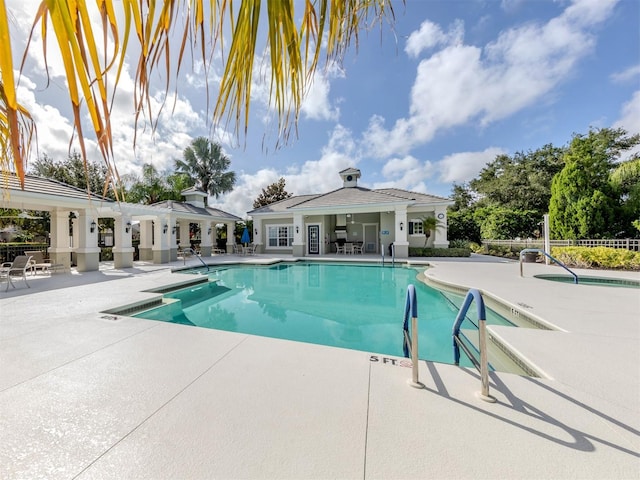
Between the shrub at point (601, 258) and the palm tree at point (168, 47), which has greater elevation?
the palm tree at point (168, 47)

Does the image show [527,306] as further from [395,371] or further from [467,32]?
[467,32]

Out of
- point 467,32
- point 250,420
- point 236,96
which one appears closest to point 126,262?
point 250,420

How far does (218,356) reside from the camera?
341 cm

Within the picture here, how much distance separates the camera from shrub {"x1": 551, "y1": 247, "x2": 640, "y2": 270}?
10.6 metres

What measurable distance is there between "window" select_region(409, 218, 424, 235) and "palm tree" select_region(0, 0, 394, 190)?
17.9 metres

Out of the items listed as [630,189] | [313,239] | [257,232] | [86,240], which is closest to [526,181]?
[630,189]

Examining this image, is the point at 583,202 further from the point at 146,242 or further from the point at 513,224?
the point at 146,242

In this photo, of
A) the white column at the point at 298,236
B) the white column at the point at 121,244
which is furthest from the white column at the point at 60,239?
the white column at the point at 298,236

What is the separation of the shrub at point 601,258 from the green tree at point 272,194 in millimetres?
28530

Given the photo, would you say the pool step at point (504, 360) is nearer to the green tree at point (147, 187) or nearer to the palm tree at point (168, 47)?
the palm tree at point (168, 47)

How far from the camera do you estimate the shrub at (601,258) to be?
10602 mm

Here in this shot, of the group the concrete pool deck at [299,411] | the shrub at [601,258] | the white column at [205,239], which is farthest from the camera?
the white column at [205,239]

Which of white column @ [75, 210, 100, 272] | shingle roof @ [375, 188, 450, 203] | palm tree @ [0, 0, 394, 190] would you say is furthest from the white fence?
white column @ [75, 210, 100, 272]

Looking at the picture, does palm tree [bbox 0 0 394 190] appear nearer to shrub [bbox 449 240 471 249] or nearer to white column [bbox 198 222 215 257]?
white column [bbox 198 222 215 257]
